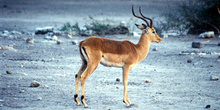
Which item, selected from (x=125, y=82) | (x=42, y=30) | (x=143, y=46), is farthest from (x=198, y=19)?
(x=125, y=82)

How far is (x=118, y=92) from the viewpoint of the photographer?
7.96m

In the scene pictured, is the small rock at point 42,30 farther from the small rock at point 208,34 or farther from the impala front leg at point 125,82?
the impala front leg at point 125,82

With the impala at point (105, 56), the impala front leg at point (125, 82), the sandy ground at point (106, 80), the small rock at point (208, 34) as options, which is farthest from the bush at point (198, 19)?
the impala front leg at point (125, 82)

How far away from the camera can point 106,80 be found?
9109mm

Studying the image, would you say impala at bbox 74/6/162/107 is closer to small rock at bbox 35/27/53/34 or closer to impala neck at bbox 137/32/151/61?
impala neck at bbox 137/32/151/61

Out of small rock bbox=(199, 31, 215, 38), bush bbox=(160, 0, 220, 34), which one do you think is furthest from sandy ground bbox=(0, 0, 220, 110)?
bush bbox=(160, 0, 220, 34)

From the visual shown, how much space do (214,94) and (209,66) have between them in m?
3.16

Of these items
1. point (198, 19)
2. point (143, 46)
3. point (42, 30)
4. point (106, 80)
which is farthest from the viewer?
point (42, 30)

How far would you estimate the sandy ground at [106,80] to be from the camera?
7035 mm

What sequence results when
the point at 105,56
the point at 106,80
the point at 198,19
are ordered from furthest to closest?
the point at 198,19, the point at 106,80, the point at 105,56

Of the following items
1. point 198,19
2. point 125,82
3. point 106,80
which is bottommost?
point 106,80

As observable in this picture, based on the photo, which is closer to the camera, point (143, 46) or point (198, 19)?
point (143, 46)

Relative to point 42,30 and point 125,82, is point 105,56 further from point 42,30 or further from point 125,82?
point 42,30

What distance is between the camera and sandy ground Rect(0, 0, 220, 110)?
7.04 metres
